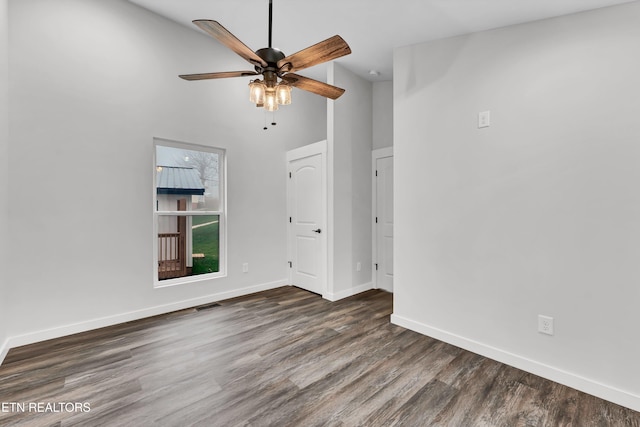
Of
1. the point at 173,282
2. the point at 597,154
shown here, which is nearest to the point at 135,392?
the point at 173,282

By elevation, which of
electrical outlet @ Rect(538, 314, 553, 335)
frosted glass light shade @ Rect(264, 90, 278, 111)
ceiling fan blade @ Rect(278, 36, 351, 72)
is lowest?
electrical outlet @ Rect(538, 314, 553, 335)

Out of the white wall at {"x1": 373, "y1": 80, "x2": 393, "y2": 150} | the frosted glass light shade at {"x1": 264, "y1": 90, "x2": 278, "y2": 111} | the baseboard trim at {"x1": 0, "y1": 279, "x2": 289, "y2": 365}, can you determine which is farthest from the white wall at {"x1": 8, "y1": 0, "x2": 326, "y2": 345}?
the white wall at {"x1": 373, "y1": 80, "x2": 393, "y2": 150}

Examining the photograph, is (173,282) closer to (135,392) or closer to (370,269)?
(135,392)

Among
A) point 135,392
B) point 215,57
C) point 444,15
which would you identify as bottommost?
point 135,392

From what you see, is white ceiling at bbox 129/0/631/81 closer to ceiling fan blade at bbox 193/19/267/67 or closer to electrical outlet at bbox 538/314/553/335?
ceiling fan blade at bbox 193/19/267/67

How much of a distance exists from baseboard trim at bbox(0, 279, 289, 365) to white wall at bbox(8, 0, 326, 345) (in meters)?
0.01

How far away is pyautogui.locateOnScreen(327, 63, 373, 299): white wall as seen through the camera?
3.82m

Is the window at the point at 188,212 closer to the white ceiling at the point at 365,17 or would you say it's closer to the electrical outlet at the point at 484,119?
the white ceiling at the point at 365,17

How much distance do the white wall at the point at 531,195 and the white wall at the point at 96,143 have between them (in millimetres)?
2399

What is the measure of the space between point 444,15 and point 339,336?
2.97 m

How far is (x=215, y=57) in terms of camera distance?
370 cm

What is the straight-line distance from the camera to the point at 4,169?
7.74 feet

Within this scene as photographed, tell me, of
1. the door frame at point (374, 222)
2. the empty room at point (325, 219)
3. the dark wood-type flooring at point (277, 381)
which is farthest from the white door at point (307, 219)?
the dark wood-type flooring at point (277, 381)

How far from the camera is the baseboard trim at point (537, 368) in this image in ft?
6.26
